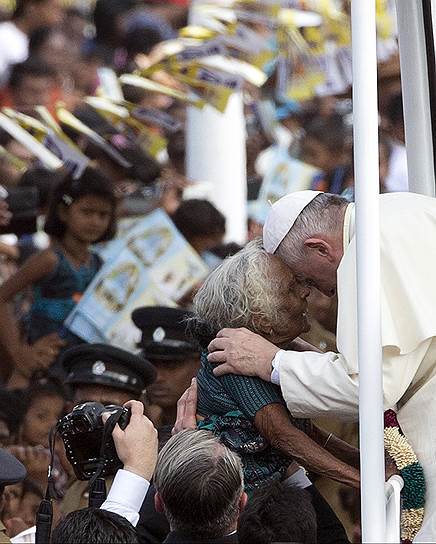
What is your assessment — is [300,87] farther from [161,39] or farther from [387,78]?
[161,39]

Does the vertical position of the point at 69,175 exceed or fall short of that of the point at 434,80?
it falls short

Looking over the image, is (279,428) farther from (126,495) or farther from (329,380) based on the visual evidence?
(126,495)

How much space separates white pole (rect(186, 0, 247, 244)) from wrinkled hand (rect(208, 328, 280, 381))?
14.0ft

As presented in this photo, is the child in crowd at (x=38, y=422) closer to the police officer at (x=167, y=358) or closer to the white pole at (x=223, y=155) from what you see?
the police officer at (x=167, y=358)

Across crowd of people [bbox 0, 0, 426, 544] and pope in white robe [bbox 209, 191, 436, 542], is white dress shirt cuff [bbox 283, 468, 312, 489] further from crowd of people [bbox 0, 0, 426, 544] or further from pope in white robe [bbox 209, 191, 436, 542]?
pope in white robe [bbox 209, 191, 436, 542]

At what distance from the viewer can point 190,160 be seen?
7.88 metres

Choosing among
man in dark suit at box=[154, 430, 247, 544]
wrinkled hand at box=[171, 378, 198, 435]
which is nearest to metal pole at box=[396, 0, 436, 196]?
wrinkled hand at box=[171, 378, 198, 435]

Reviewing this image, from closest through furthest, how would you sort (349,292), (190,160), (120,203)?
(349,292)
(120,203)
(190,160)

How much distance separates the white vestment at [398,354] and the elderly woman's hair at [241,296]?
0.21 meters

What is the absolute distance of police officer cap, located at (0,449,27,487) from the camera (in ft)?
11.3

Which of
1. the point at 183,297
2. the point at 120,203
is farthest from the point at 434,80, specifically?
the point at 120,203

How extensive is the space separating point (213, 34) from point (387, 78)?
2.08m

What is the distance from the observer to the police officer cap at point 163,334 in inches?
230

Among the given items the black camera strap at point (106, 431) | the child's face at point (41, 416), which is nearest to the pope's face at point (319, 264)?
the black camera strap at point (106, 431)
